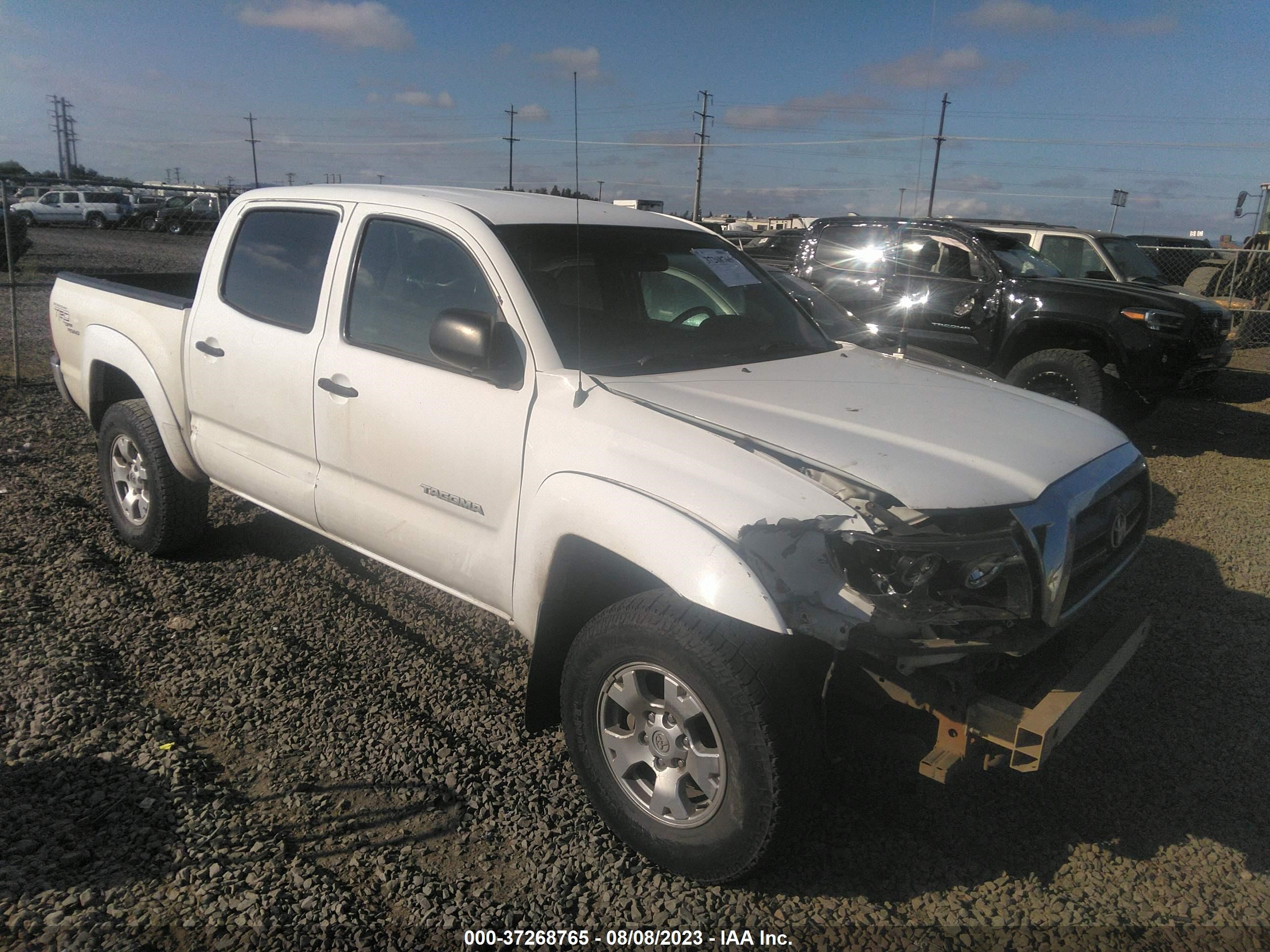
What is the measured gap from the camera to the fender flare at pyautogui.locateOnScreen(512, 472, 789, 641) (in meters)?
2.26

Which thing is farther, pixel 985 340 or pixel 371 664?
pixel 985 340

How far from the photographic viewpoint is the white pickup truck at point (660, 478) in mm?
2330

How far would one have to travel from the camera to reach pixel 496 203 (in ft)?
11.9

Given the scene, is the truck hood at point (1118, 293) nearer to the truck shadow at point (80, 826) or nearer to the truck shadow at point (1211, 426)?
the truck shadow at point (1211, 426)

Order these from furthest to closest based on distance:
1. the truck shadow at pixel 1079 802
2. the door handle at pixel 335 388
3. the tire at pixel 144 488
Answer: the tire at pixel 144 488
the door handle at pixel 335 388
the truck shadow at pixel 1079 802

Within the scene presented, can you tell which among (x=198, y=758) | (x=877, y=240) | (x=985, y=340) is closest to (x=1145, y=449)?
(x=985, y=340)

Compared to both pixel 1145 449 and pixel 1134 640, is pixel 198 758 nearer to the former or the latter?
pixel 1134 640

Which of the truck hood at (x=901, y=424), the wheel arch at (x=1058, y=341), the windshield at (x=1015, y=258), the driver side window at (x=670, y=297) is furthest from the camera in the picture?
the windshield at (x=1015, y=258)

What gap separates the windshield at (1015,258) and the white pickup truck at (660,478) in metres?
5.43

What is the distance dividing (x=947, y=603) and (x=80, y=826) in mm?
2649

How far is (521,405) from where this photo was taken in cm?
296

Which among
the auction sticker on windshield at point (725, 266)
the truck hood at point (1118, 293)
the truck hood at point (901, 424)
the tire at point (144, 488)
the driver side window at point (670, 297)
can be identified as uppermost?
the auction sticker on windshield at point (725, 266)

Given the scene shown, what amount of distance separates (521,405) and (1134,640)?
2.12 m

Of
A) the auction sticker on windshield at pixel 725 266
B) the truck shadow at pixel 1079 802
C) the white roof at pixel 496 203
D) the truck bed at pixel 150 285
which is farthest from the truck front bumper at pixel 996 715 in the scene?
the truck bed at pixel 150 285
